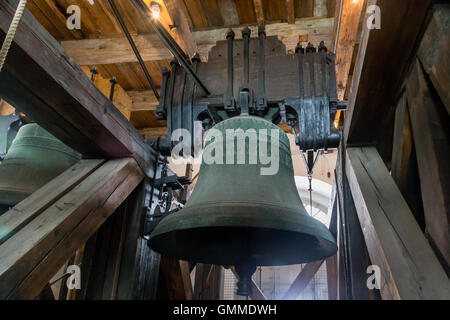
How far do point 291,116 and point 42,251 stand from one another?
4.49 ft

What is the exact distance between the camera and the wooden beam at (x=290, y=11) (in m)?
3.09

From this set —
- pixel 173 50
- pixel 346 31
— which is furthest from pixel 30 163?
pixel 346 31

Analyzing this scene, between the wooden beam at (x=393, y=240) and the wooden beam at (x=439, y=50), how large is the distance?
410mm

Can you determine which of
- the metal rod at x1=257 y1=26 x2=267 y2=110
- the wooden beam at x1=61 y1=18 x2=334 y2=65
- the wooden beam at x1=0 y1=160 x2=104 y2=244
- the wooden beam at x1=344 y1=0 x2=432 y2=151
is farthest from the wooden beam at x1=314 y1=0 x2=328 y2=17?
the wooden beam at x1=0 y1=160 x2=104 y2=244

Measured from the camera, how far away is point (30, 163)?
6.87 feet

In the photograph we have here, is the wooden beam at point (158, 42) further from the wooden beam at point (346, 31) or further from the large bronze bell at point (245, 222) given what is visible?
the large bronze bell at point (245, 222)

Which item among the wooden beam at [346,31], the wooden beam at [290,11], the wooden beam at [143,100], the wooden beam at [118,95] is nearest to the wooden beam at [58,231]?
the wooden beam at [346,31]

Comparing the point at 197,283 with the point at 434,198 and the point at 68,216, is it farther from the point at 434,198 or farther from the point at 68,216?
the point at 434,198

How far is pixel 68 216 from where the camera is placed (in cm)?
143

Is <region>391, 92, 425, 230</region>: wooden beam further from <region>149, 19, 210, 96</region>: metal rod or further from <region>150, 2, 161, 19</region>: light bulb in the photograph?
<region>150, 2, 161, 19</region>: light bulb

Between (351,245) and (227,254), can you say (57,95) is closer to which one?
(227,254)

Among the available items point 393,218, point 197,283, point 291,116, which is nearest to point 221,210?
point 393,218

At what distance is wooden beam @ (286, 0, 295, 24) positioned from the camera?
10.1 feet

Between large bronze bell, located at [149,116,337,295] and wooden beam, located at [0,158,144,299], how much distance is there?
0.31 metres
